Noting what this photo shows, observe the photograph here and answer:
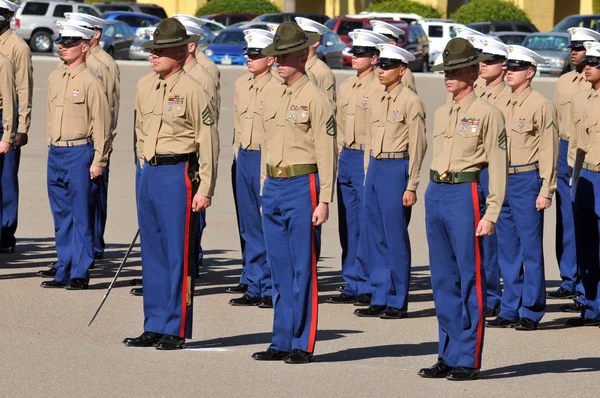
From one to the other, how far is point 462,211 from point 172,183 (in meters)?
1.89

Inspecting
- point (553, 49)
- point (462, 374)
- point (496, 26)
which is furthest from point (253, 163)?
point (496, 26)

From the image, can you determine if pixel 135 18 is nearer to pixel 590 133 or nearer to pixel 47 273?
pixel 47 273

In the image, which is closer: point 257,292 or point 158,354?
point 158,354

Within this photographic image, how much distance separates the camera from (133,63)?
21.8m

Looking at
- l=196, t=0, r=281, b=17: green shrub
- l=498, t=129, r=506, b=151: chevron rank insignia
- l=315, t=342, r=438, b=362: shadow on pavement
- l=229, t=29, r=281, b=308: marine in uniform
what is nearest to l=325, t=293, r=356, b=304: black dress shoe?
l=229, t=29, r=281, b=308: marine in uniform

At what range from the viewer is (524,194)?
1004 cm

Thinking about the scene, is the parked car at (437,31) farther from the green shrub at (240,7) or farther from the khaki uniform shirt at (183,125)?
the khaki uniform shirt at (183,125)

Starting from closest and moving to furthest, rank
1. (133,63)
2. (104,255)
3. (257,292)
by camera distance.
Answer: (257,292) < (104,255) < (133,63)

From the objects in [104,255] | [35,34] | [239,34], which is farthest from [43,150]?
[35,34]

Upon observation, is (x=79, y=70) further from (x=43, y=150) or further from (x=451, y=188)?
(x=43, y=150)

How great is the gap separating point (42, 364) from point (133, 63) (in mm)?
13870

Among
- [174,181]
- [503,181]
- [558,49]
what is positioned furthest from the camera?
[558,49]

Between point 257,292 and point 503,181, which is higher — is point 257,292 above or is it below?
below

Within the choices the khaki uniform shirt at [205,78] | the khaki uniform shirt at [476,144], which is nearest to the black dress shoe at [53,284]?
the khaki uniform shirt at [205,78]
